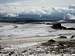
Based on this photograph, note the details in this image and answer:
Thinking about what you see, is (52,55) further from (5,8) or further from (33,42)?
(5,8)

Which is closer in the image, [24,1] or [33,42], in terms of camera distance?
[33,42]

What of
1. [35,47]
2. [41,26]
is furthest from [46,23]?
[35,47]

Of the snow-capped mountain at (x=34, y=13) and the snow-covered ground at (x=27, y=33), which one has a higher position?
the snow-capped mountain at (x=34, y=13)

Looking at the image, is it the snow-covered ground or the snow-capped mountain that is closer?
the snow-covered ground

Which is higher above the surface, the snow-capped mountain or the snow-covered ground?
the snow-capped mountain

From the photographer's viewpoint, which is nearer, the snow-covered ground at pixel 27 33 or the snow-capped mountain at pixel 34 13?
the snow-covered ground at pixel 27 33

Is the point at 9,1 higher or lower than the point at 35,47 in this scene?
higher

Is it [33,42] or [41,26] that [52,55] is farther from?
[41,26]

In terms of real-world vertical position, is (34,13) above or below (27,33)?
above

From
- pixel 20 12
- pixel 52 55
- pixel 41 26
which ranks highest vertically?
pixel 20 12

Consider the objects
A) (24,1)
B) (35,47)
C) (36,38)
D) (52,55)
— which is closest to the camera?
(52,55)

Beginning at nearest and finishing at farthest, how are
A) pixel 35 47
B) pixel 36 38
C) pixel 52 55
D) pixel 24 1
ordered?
pixel 52 55 < pixel 35 47 < pixel 36 38 < pixel 24 1
